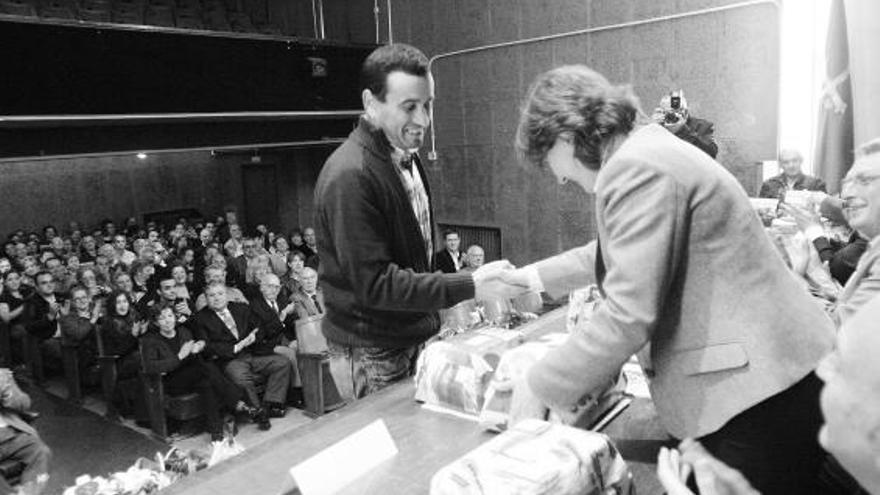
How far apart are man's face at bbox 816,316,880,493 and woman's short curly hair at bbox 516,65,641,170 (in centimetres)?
61

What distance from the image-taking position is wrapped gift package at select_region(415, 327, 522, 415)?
1423 millimetres

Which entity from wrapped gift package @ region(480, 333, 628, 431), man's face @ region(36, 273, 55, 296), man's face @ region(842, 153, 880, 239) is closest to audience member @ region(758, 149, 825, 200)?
man's face @ region(842, 153, 880, 239)

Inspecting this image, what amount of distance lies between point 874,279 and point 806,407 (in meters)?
0.95

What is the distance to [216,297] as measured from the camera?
5.52 meters

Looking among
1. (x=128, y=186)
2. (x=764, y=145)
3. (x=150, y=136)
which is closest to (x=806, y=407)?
(x=764, y=145)

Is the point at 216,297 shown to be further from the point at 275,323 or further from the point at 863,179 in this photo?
the point at 863,179

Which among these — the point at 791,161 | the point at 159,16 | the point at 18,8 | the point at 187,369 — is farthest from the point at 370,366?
the point at 159,16

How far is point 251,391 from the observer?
5.27 m

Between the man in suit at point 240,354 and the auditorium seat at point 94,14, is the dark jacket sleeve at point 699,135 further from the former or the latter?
the auditorium seat at point 94,14

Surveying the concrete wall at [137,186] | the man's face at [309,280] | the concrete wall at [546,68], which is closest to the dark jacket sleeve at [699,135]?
the concrete wall at [546,68]

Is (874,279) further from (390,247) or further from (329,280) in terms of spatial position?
(329,280)

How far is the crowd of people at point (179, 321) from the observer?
521cm

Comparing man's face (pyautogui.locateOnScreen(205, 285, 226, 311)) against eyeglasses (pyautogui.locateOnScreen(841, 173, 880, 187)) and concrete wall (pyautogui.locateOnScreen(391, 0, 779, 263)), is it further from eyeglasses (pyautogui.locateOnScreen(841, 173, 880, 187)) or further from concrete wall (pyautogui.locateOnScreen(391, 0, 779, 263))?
eyeglasses (pyautogui.locateOnScreen(841, 173, 880, 187))

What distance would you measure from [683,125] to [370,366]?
13.6 feet
